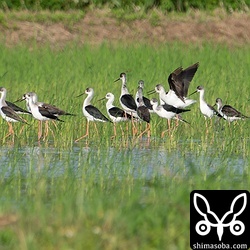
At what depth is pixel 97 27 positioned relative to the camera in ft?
103

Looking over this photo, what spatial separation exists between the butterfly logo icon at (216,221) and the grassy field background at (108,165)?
5.2 inches

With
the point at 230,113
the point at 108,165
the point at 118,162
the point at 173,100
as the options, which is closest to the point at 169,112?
the point at 230,113

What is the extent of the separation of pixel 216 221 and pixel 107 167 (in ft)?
10.5

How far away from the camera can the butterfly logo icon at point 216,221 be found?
8242 mm

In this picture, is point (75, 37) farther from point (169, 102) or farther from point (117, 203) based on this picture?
point (117, 203)

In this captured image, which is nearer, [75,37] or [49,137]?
[49,137]

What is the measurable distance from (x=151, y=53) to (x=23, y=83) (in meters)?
5.98

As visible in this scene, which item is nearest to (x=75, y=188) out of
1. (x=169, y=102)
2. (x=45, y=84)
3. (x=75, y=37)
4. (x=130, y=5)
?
(x=169, y=102)

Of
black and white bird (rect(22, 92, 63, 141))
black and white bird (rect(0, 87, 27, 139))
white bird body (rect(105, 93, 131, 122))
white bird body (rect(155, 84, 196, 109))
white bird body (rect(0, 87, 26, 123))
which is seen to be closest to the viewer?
black and white bird (rect(0, 87, 27, 139))

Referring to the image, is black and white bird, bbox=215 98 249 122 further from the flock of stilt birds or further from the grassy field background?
the grassy field background

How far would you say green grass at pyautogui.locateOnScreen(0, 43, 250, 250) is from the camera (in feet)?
26.3

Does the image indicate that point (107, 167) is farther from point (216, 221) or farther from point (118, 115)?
point (118, 115)

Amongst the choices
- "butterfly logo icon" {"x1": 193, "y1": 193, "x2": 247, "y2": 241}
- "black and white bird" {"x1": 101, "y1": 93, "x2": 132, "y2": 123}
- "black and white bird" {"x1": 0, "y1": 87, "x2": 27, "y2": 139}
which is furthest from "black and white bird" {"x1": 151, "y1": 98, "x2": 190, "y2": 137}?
"butterfly logo icon" {"x1": 193, "y1": 193, "x2": 247, "y2": 241}

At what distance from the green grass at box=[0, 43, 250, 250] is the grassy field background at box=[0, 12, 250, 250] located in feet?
0.04
